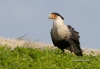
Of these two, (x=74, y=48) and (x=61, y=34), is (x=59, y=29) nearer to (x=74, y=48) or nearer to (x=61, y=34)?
(x=61, y=34)

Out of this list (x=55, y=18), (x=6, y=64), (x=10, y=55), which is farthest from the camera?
(x=55, y=18)

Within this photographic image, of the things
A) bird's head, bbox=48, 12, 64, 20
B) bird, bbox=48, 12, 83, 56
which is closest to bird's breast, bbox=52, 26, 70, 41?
bird, bbox=48, 12, 83, 56

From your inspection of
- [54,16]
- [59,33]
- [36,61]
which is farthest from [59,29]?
[36,61]

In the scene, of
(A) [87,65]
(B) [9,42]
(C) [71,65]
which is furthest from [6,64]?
(B) [9,42]

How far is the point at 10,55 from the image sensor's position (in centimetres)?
1423

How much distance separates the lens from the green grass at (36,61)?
13.3 m

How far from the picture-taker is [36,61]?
14648 millimetres

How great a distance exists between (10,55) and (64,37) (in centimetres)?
509

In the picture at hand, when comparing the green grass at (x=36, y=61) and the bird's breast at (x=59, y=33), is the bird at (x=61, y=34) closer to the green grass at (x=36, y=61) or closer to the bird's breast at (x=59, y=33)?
the bird's breast at (x=59, y=33)

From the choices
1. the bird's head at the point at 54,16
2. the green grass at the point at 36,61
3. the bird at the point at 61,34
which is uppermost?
the bird's head at the point at 54,16

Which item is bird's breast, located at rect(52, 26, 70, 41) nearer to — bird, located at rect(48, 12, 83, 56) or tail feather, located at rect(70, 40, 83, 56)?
bird, located at rect(48, 12, 83, 56)

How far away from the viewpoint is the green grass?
522 inches

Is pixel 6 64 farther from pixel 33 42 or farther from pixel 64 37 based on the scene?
pixel 33 42

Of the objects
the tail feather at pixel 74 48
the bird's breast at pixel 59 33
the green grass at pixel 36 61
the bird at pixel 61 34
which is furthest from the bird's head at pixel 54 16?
the green grass at pixel 36 61
